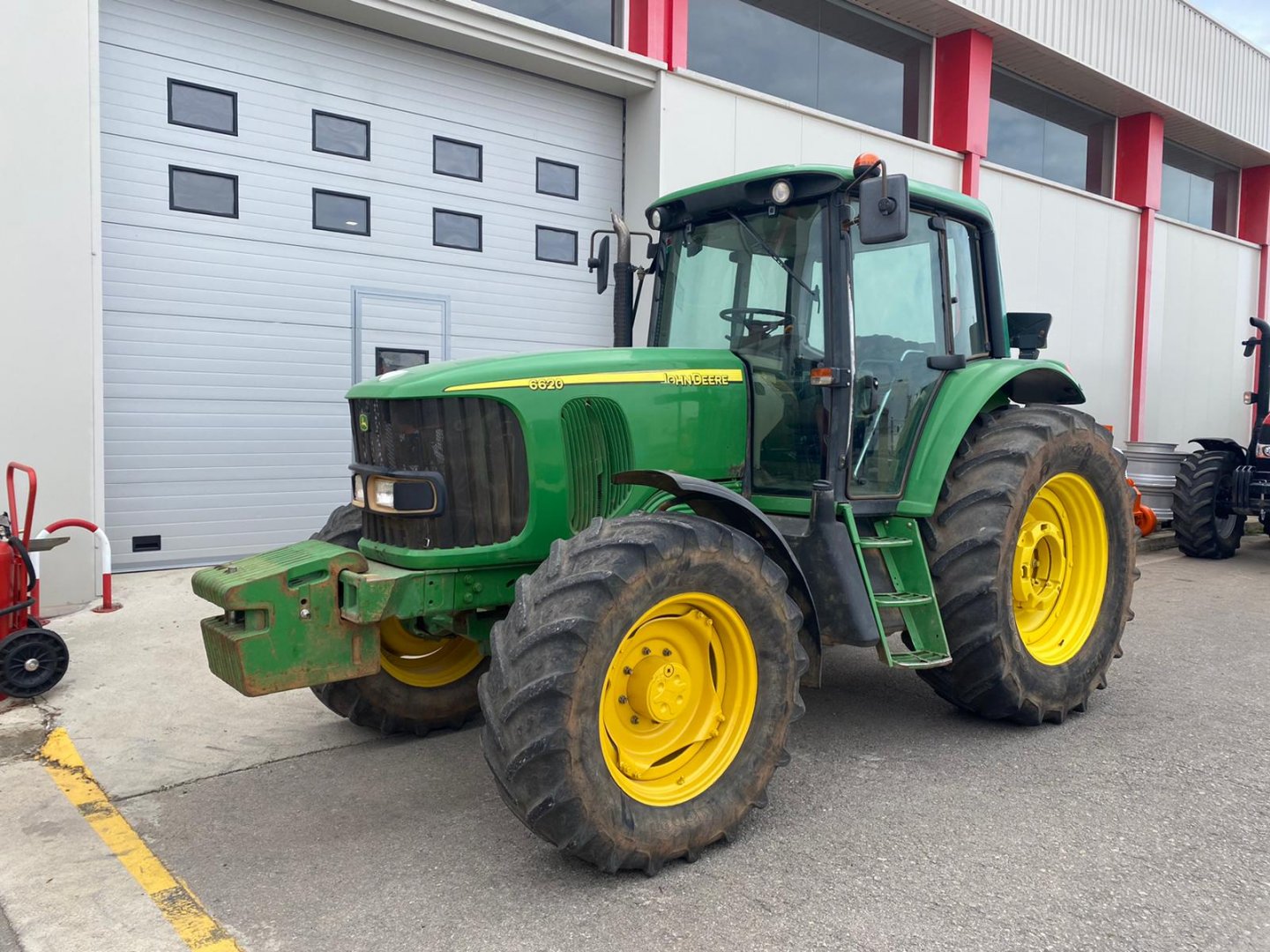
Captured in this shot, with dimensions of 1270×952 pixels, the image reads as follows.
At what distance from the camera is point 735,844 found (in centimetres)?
330

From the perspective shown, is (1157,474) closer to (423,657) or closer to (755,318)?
(755,318)

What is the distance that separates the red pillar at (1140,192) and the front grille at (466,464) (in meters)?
13.9

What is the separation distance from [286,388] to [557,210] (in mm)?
3036

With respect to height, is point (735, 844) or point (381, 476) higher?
point (381, 476)

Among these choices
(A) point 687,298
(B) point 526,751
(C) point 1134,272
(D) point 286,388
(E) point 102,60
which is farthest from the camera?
(C) point 1134,272

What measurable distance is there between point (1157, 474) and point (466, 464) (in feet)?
29.9

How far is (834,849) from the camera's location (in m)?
3.25

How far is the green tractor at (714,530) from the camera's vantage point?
3.04 meters

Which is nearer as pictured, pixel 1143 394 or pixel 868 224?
pixel 868 224

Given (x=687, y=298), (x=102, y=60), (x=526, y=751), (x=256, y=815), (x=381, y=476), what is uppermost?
(x=102, y=60)

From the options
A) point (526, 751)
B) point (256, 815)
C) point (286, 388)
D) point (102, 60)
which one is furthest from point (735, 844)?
point (102, 60)

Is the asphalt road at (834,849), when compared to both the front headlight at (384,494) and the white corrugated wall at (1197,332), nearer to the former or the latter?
the front headlight at (384,494)

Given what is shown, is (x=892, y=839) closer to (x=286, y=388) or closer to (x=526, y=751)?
(x=526, y=751)

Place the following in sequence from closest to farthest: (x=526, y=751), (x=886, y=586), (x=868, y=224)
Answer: (x=526, y=751)
(x=868, y=224)
(x=886, y=586)
